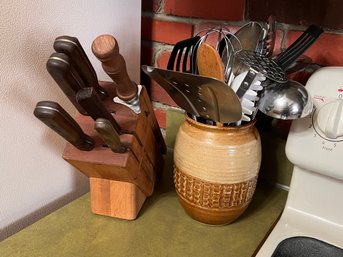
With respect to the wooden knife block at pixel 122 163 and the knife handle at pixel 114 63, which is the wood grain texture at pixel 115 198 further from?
the knife handle at pixel 114 63

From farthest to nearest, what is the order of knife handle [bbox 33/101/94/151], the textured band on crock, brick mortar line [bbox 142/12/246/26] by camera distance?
brick mortar line [bbox 142/12/246/26], the textured band on crock, knife handle [bbox 33/101/94/151]

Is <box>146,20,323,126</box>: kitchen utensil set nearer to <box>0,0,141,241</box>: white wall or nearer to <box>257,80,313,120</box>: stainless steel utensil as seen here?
<box>257,80,313,120</box>: stainless steel utensil

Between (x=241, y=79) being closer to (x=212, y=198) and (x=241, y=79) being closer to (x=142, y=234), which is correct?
(x=212, y=198)

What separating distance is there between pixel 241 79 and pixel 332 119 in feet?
0.48

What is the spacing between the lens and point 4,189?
0.61 meters

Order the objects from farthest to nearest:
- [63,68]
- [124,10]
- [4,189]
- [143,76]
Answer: [143,76] → [124,10] → [4,189] → [63,68]

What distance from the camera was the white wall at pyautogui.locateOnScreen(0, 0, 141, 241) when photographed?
1.86ft

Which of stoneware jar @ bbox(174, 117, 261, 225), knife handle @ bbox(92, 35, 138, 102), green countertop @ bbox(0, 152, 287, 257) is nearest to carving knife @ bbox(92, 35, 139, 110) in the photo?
knife handle @ bbox(92, 35, 138, 102)

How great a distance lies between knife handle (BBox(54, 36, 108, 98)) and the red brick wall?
10.7 inches

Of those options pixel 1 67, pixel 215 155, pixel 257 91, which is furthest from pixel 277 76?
pixel 1 67

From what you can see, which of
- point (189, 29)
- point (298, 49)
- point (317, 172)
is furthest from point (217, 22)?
point (317, 172)

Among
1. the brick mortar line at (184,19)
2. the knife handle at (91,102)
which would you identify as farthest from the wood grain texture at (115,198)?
the brick mortar line at (184,19)

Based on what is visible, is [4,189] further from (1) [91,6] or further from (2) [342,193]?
(2) [342,193]

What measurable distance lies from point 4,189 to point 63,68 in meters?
0.24
